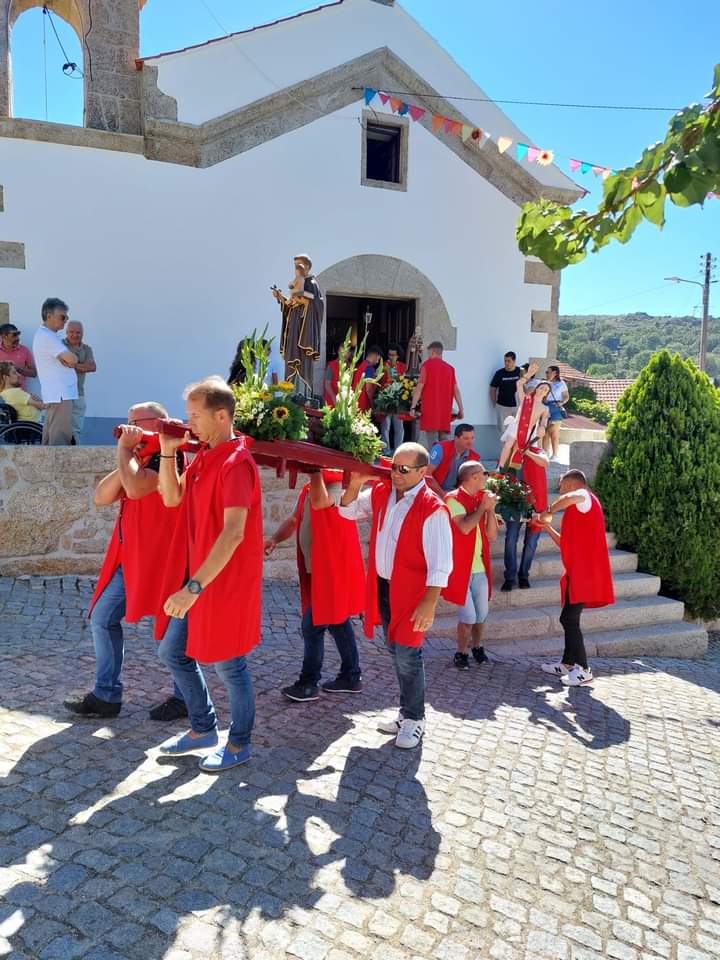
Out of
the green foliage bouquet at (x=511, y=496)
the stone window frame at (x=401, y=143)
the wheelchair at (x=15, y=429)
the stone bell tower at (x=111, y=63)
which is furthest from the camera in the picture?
the stone window frame at (x=401, y=143)

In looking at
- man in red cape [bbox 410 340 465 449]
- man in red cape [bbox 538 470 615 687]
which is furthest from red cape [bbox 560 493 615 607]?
man in red cape [bbox 410 340 465 449]

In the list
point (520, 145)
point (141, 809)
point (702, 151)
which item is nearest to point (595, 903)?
point (141, 809)

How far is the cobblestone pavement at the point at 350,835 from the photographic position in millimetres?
2738

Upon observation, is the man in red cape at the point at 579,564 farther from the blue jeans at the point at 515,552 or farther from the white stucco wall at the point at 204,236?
the white stucco wall at the point at 204,236

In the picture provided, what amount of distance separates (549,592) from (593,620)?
0.54 m

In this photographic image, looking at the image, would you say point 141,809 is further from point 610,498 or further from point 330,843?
point 610,498

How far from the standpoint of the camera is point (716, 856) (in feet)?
12.0

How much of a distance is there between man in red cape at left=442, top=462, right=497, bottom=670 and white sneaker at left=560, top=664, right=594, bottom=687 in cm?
78

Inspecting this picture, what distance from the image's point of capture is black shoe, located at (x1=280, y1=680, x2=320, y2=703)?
4828 millimetres

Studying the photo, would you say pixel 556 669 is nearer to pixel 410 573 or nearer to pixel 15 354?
pixel 410 573

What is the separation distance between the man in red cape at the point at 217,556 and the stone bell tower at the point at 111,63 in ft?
25.1

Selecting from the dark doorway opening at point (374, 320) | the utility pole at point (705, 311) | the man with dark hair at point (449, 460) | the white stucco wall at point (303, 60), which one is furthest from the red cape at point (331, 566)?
the utility pole at point (705, 311)

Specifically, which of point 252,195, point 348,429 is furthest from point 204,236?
point 348,429

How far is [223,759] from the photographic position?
3.73m
